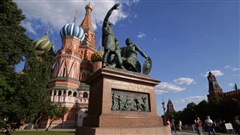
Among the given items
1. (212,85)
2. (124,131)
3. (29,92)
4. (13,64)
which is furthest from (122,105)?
(212,85)

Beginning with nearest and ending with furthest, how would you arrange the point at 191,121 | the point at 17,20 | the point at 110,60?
1. the point at 110,60
2. the point at 17,20
3. the point at 191,121

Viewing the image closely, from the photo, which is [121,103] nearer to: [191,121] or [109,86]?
[109,86]

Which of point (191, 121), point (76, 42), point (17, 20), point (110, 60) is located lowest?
point (191, 121)

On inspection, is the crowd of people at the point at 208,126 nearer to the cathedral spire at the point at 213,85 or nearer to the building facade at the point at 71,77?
the building facade at the point at 71,77

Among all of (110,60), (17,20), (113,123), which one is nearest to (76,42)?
(17,20)

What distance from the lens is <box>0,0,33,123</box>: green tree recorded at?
1146cm

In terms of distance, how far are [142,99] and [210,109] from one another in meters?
40.5

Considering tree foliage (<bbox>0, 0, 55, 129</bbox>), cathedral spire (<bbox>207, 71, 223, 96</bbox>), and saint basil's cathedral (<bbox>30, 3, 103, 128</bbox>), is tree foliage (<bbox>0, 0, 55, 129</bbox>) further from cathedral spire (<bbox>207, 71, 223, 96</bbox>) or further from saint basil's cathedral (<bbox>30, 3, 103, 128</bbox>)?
cathedral spire (<bbox>207, 71, 223, 96</bbox>)

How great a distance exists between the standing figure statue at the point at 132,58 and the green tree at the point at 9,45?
8.22m

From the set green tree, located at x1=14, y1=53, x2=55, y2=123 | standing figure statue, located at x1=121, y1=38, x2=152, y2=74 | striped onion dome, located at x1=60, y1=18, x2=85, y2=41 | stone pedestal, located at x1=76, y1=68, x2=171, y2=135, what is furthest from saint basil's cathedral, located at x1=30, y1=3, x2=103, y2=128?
stone pedestal, located at x1=76, y1=68, x2=171, y2=135

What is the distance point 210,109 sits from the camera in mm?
40281

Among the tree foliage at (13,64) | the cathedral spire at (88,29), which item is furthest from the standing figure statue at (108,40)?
the cathedral spire at (88,29)

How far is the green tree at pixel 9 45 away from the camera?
11461mm

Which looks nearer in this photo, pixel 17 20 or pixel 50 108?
pixel 17 20
